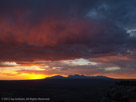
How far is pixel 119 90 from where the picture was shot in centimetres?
1734

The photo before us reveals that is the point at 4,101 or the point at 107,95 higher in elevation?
the point at 107,95

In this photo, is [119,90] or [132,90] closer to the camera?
[132,90]

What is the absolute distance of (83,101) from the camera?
60.4 m

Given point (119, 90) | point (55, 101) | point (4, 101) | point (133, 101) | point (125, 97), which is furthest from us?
point (55, 101)

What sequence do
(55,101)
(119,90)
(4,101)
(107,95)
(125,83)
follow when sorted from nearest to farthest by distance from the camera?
(119,90)
(107,95)
(125,83)
(4,101)
(55,101)

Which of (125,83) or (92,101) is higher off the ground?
(125,83)

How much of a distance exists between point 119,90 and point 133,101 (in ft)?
8.55

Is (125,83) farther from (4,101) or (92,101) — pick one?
(4,101)

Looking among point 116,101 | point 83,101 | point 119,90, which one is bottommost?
point 83,101

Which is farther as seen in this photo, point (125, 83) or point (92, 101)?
point (92, 101)

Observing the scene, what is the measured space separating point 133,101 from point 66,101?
48411 mm

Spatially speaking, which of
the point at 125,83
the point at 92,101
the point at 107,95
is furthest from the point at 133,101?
the point at 92,101

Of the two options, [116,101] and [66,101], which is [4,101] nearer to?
[66,101]

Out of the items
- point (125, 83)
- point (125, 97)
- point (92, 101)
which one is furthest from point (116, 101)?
point (92, 101)
